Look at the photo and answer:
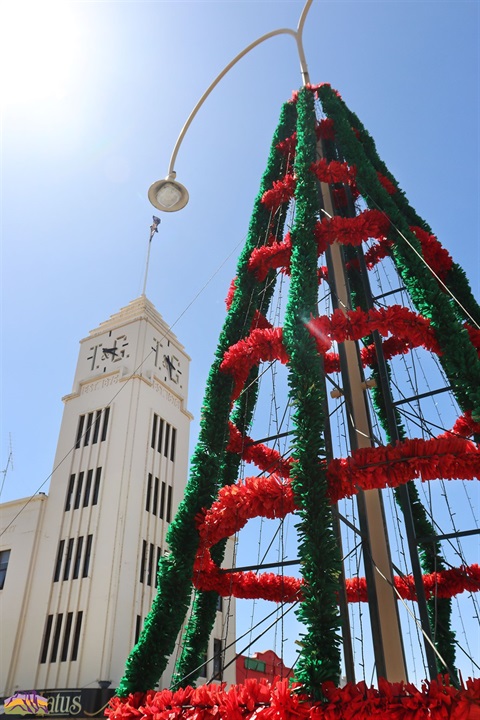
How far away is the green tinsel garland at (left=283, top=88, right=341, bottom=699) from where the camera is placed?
14.1 feet

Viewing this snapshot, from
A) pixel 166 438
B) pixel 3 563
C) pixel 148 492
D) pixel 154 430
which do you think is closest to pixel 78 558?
pixel 148 492

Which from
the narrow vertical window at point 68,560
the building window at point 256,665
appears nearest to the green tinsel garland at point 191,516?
the narrow vertical window at point 68,560

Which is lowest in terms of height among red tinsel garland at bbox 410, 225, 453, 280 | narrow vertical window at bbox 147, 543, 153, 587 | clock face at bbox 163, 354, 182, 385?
narrow vertical window at bbox 147, 543, 153, 587

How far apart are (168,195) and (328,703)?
24.3 feet

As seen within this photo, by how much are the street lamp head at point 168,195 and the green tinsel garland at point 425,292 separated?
111 inches

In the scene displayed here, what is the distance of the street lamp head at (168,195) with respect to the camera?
8.79 m

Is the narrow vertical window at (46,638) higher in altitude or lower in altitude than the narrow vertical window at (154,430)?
lower

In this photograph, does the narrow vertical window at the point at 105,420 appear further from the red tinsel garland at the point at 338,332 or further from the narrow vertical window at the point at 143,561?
the red tinsel garland at the point at 338,332

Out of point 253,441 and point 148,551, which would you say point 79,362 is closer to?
point 148,551

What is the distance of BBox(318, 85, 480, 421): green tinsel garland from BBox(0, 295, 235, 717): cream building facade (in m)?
10.2

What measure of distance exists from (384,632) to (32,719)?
1676cm

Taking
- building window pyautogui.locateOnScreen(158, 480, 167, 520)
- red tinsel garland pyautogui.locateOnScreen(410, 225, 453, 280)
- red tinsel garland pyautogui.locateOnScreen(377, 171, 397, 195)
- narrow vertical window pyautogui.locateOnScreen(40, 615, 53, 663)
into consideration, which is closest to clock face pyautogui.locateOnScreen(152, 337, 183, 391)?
building window pyautogui.locateOnScreen(158, 480, 167, 520)

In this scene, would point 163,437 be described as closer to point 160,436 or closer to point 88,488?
point 160,436

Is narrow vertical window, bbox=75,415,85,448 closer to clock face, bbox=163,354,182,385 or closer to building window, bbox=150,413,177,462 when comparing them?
building window, bbox=150,413,177,462
